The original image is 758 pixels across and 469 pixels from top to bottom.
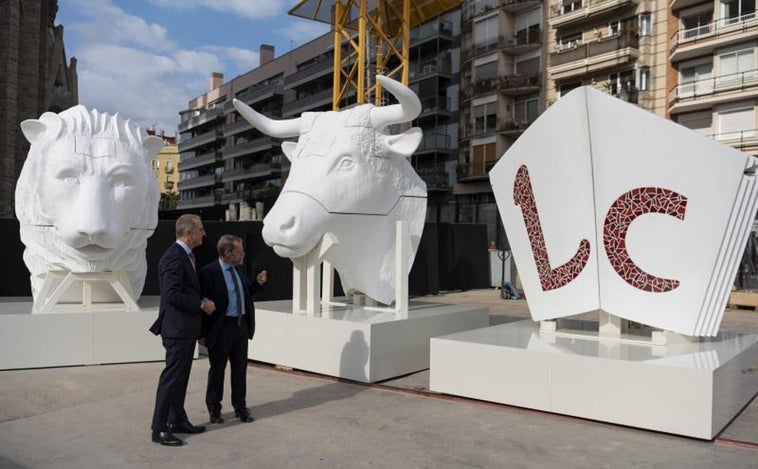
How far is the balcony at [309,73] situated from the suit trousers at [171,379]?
34.5m

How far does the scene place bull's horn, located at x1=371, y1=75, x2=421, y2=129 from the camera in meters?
5.41

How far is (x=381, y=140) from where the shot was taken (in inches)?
244

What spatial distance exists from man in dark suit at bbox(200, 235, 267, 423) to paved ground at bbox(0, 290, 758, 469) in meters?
0.17

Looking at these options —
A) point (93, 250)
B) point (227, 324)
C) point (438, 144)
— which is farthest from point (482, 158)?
point (227, 324)

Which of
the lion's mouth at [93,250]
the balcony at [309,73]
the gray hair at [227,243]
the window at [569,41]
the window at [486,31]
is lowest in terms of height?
the lion's mouth at [93,250]

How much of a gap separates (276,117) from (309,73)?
6.63 metres

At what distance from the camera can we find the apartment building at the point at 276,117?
29344 millimetres

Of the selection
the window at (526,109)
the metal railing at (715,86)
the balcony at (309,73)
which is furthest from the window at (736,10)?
the balcony at (309,73)

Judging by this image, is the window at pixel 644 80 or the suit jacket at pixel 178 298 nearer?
the suit jacket at pixel 178 298

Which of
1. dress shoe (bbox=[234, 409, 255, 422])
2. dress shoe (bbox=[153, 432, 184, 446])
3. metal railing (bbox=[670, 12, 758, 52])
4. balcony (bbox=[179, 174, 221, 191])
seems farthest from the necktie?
balcony (bbox=[179, 174, 221, 191])

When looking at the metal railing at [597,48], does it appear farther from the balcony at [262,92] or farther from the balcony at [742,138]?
the balcony at [262,92]

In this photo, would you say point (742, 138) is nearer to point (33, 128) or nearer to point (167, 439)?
point (33, 128)

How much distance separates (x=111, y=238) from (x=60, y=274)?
2.31 ft

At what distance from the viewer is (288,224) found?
5.55 metres
